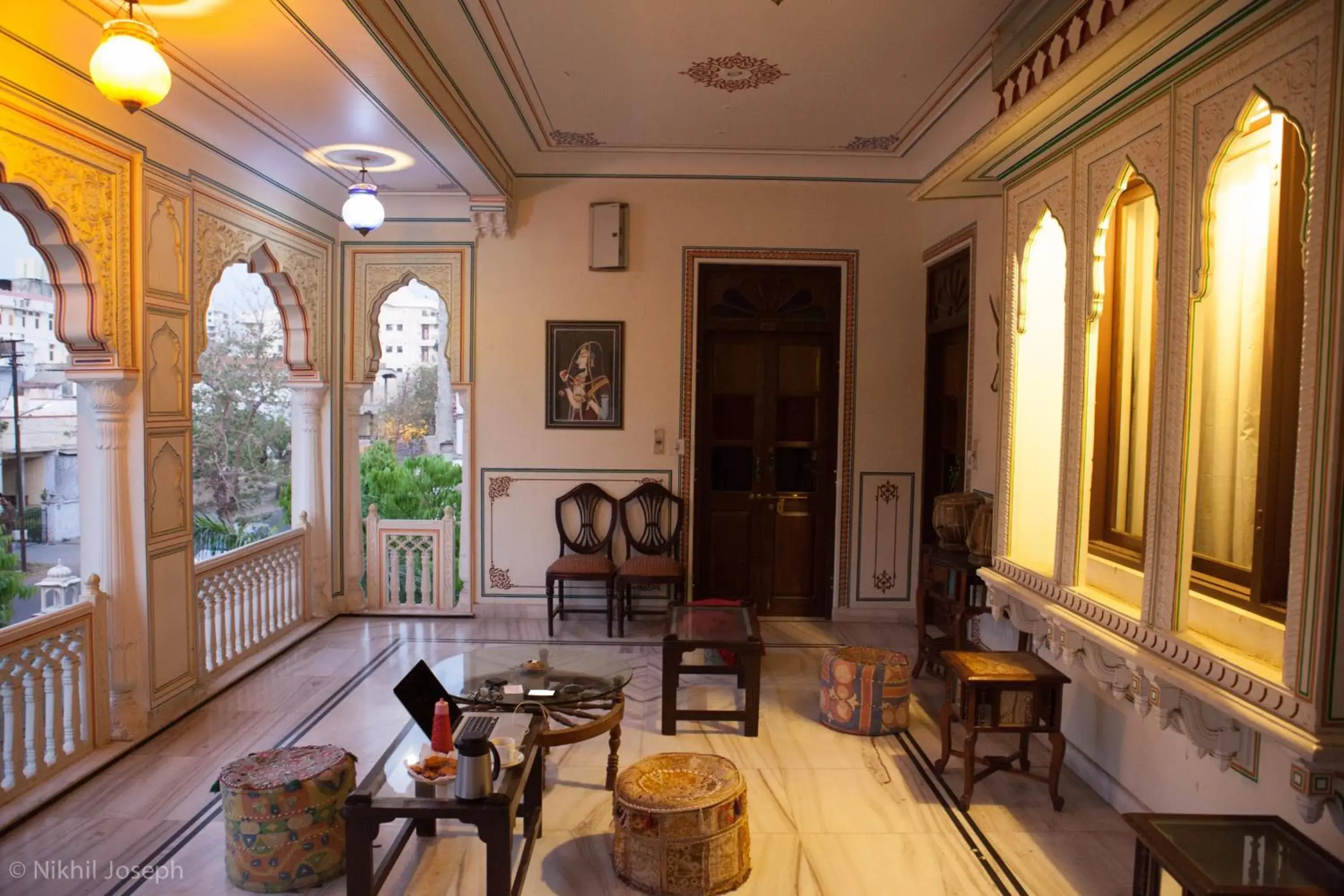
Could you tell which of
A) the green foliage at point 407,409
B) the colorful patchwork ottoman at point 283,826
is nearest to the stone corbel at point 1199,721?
the colorful patchwork ottoman at point 283,826

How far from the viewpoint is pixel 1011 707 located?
3.73m

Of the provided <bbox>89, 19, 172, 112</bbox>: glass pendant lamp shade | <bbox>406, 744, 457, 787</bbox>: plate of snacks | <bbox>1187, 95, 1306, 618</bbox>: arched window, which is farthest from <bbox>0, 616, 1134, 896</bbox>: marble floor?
<bbox>89, 19, 172, 112</bbox>: glass pendant lamp shade

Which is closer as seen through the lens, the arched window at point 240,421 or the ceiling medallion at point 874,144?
the ceiling medallion at point 874,144

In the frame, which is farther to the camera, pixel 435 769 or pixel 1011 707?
pixel 1011 707

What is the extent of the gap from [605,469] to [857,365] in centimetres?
208

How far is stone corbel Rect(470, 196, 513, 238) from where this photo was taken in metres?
6.30

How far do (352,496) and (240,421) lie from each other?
4.91 ft

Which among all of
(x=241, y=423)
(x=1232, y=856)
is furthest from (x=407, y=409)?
(x=1232, y=856)

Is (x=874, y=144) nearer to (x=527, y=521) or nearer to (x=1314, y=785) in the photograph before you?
(x=527, y=521)

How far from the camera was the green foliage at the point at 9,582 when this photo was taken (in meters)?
4.08

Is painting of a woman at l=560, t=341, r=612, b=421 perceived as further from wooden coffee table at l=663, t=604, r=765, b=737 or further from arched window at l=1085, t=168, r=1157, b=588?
arched window at l=1085, t=168, r=1157, b=588

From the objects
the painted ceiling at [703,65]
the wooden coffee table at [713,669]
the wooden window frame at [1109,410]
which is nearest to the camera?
the wooden window frame at [1109,410]

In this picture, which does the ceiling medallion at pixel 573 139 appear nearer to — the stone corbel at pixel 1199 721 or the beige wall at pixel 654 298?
the beige wall at pixel 654 298

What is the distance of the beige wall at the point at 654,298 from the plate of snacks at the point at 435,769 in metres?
3.93
